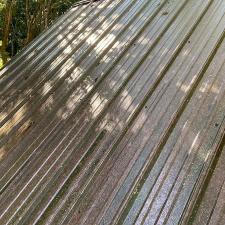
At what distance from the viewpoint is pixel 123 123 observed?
2994 millimetres

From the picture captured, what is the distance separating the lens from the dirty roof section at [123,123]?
2.30m

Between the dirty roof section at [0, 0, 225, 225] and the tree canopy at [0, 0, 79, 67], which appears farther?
the tree canopy at [0, 0, 79, 67]

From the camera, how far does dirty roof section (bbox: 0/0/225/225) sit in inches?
90.5

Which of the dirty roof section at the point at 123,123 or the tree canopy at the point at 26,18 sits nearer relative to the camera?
the dirty roof section at the point at 123,123

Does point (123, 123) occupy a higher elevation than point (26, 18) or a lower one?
higher

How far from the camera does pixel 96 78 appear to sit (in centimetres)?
378

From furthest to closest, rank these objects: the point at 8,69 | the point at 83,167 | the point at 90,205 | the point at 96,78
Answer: the point at 8,69
the point at 96,78
the point at 83,167
the point at 90,205

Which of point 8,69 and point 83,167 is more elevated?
point 83,167

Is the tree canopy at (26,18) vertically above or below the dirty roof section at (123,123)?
below

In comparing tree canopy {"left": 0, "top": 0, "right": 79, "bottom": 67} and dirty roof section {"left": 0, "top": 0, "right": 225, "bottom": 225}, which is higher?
dirty roof section {"left": 0, "top": 0, "right": 225, "bottom": 225}

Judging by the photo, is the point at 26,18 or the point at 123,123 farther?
the point at 26,18

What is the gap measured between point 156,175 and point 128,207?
323 millimetres

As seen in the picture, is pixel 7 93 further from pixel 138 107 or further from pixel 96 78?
pixel 138 107

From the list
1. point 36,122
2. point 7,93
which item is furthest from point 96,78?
point 7,93
